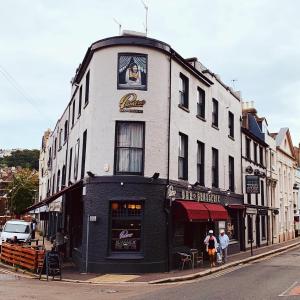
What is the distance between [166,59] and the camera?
20672 mm

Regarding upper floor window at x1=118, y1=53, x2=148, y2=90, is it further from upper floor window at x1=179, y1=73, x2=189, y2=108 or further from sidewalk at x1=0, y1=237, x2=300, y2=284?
sidewalk at x1=0, y1=237, x2=300, y2=284

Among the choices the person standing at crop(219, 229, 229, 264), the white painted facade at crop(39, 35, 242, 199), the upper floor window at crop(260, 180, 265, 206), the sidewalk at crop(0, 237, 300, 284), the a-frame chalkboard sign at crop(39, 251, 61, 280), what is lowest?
the sidewalk at crop(0, 237, 300, 284)

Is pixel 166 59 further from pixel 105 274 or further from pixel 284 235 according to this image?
pixel 284 235

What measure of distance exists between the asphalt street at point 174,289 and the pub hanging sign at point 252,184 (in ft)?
43.4

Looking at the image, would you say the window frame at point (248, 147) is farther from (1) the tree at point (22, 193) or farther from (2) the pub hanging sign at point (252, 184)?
(1) the tree at point (22, 193)

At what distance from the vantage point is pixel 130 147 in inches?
767

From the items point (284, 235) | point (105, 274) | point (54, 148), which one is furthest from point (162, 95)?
point (284, 235)

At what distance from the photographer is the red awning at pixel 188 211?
19.6 metres

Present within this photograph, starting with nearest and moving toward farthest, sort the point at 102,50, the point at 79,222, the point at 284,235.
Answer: the point at 102,50, the point at 79,222, the point at 284,235

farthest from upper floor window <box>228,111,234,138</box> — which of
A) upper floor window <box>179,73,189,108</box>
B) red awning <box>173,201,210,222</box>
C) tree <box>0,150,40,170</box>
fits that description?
tree <box>0,150,40,170</box>

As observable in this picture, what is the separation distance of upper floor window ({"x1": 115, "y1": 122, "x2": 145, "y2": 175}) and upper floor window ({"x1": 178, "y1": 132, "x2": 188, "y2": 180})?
10.0 ft

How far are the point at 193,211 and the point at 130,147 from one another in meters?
4.22

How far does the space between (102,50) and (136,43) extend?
1.64m

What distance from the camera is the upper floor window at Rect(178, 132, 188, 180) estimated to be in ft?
72.0
